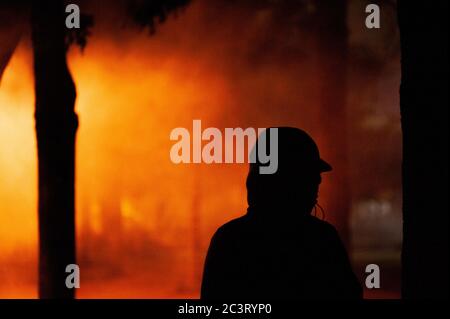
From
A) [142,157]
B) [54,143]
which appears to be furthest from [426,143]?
[142,157]

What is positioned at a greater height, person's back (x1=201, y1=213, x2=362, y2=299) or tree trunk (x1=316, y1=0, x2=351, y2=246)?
tree trunk (x1=316, y1=0, x2=351, y2=246)

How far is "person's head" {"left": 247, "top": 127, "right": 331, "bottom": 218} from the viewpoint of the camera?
Answer: 120 inches

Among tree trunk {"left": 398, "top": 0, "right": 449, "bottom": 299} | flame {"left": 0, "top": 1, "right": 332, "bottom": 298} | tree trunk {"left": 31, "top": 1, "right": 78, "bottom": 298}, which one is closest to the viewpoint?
tree trunk {"left": 398, "top": 0, "right": 449, "bottom": 299}

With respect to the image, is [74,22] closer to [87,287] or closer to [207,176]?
[207,176]

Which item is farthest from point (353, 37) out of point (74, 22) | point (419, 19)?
point (419, 19)

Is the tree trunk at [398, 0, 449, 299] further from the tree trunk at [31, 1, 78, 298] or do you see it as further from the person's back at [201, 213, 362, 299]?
the tree trunk at [31, 1, 78, 298]

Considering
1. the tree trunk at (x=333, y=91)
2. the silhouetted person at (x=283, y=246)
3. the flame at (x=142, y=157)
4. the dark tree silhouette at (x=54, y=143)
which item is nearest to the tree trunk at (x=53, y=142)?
the dark tree silhouette at (x=54, y=143)

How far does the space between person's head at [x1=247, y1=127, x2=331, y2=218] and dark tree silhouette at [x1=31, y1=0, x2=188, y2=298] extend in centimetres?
269

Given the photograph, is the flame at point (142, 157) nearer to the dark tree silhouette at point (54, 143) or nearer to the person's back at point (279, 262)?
the dark tree silhouette at point (54, 143)

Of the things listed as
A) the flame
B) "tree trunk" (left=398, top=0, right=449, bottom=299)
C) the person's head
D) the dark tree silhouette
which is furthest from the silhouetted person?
the flame

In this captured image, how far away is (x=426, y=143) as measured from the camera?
→ 2.98m

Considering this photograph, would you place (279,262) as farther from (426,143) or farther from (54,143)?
(54,143)
